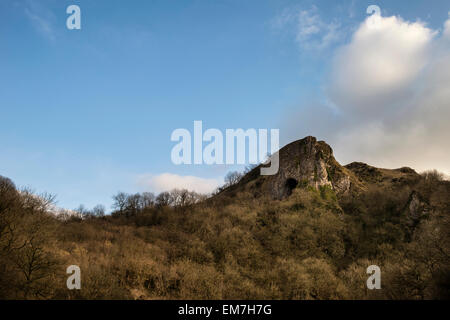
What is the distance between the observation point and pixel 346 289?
2030 cm

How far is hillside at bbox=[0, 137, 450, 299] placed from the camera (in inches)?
627

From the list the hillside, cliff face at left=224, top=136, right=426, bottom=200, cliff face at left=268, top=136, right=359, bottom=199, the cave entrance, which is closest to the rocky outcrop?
the hillside

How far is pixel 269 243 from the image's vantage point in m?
31.8

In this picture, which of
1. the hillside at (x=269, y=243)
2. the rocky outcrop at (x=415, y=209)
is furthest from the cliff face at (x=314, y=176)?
the rocky outcrop at (x=415, y=209)

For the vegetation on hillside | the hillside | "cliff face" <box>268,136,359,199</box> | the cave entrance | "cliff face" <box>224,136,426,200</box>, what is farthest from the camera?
the cave entrance

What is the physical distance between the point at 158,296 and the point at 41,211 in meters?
10.5

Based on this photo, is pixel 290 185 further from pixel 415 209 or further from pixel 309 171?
pixel 415 209

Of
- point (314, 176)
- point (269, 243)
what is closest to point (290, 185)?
point (314, 176)

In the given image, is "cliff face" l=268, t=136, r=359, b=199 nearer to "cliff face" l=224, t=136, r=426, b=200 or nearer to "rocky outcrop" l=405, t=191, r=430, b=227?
"cliff face" l=224, t=136, r=426, b=200

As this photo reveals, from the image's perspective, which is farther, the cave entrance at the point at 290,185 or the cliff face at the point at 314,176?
the cave entrance at the point at 290,185

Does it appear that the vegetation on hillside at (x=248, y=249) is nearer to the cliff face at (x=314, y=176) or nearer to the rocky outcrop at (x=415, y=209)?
the rocky outcrop at (x=415, y=209)

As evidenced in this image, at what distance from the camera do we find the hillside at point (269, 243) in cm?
1591
